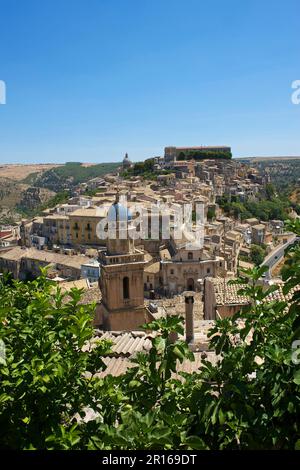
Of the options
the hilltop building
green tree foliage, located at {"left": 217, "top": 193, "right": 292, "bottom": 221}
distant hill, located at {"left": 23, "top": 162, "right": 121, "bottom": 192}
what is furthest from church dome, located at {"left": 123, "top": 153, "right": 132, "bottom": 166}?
distant hill, located at {"left": 23, "top": 162, "right": 121, "bottom": 192}

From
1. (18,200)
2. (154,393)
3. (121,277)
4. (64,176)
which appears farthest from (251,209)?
(64,176)

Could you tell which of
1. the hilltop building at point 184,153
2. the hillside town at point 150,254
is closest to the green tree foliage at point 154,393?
the hillside town at point 150,254

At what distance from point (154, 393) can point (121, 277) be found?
1089 centimetres

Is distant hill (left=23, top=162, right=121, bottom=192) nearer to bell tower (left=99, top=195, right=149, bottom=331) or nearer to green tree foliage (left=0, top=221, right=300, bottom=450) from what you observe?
bell tower (left=99, top=195, right=149, bottom=331)

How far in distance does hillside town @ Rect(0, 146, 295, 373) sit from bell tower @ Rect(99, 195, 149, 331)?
1.4 inches

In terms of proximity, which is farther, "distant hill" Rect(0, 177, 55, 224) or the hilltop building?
"distant hill" Rect(0, 177, 55, 224)

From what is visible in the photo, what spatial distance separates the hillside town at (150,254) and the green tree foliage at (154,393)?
15.4ft

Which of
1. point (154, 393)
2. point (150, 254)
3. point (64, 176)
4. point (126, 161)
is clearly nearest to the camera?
point (154, 393)

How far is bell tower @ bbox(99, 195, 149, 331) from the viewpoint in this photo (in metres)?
14.7

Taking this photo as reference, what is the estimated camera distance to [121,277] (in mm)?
14719

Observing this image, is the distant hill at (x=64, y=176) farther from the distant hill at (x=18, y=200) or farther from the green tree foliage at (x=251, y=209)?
the green tree foliage at (x=251, y=209)

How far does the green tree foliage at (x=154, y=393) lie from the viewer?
11.0 ft

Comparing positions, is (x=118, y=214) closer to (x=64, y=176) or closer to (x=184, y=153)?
(x=184, y=153)
